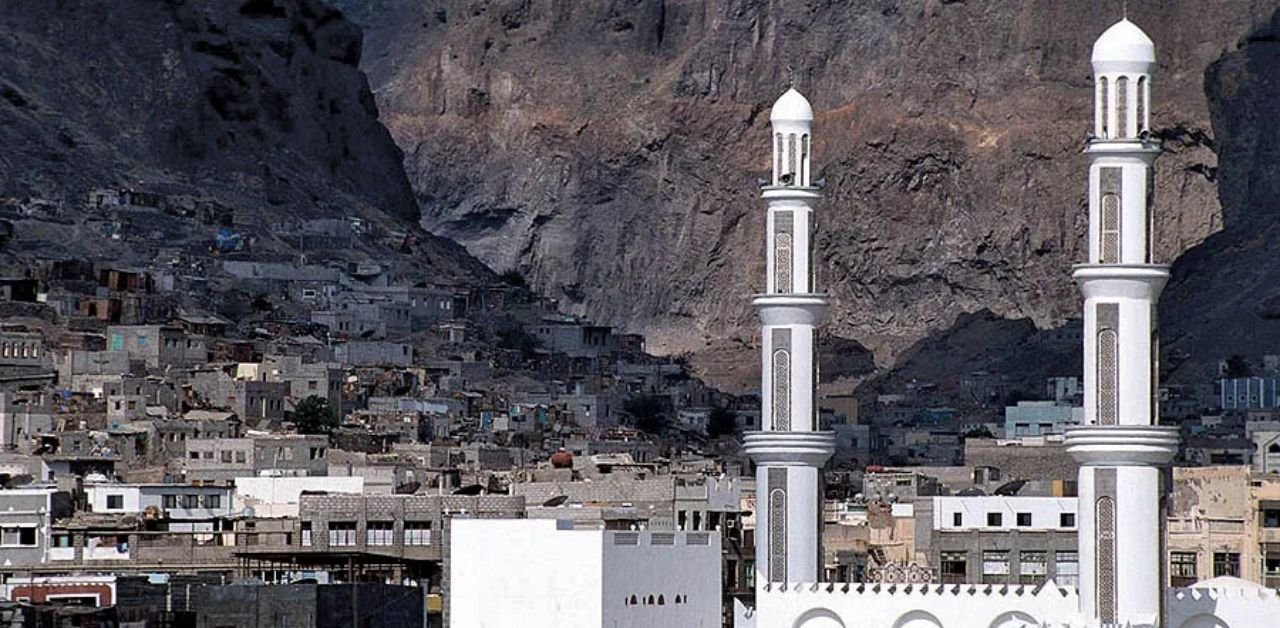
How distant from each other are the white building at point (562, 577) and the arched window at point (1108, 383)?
1073cm

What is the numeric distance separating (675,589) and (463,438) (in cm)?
7356

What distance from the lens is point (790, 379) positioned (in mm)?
82688

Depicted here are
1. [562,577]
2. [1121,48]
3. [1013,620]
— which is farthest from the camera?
[562,577]

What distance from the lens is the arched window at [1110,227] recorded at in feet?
247

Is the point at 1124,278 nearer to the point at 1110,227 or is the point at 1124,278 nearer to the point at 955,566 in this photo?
the point at 1110,227

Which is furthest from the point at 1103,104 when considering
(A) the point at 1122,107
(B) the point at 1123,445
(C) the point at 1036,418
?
(C) the point at 1036,418

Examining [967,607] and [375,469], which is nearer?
[967,607]

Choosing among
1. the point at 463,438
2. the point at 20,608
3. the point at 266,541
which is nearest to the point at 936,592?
the point at 20,608

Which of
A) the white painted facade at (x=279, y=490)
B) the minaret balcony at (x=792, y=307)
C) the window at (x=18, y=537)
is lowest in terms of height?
the window at (x=18, y=537)

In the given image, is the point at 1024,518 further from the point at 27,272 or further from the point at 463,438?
the point at 27,272

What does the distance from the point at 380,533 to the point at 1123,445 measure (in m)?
29.6

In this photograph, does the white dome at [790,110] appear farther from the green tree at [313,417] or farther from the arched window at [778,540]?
the green tree at [313,417]

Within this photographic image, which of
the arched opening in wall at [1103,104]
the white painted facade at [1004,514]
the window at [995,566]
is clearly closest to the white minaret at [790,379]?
the arched opening in wall at [1103,104]

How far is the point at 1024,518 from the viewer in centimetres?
10706
